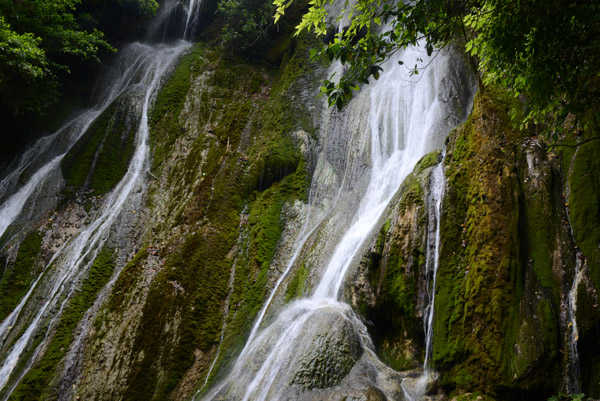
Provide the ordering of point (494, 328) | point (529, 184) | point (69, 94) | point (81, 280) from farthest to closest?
point (69, 94) < point (81, 280) < point (529, 184) < point (494, 328)

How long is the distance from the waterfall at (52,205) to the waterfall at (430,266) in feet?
21.0

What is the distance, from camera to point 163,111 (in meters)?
13.6

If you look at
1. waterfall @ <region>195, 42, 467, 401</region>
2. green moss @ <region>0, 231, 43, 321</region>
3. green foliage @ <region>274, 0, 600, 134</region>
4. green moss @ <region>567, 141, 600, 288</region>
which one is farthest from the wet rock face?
green moss @ <region>0, 231, 43, 321</region>

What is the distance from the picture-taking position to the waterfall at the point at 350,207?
5.66 metres

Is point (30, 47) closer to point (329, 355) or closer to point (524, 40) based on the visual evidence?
point (329, 355)

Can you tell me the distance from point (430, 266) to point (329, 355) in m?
2.03

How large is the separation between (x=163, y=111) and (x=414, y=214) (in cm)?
1080

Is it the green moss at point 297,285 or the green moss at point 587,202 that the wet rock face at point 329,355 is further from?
the green moss at point 587,202

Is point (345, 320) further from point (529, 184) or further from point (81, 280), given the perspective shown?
point (81, 280)

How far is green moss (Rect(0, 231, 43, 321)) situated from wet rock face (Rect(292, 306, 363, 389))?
7.63 metres

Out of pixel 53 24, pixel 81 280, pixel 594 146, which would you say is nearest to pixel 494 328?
pixel 594 146

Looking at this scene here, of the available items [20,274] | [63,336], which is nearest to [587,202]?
[63,336]

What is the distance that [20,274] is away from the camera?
9.31 meters

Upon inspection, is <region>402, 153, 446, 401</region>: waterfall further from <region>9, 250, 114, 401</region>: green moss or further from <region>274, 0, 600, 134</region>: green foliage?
<region>9, 250, 114, 401</region>: green moss
